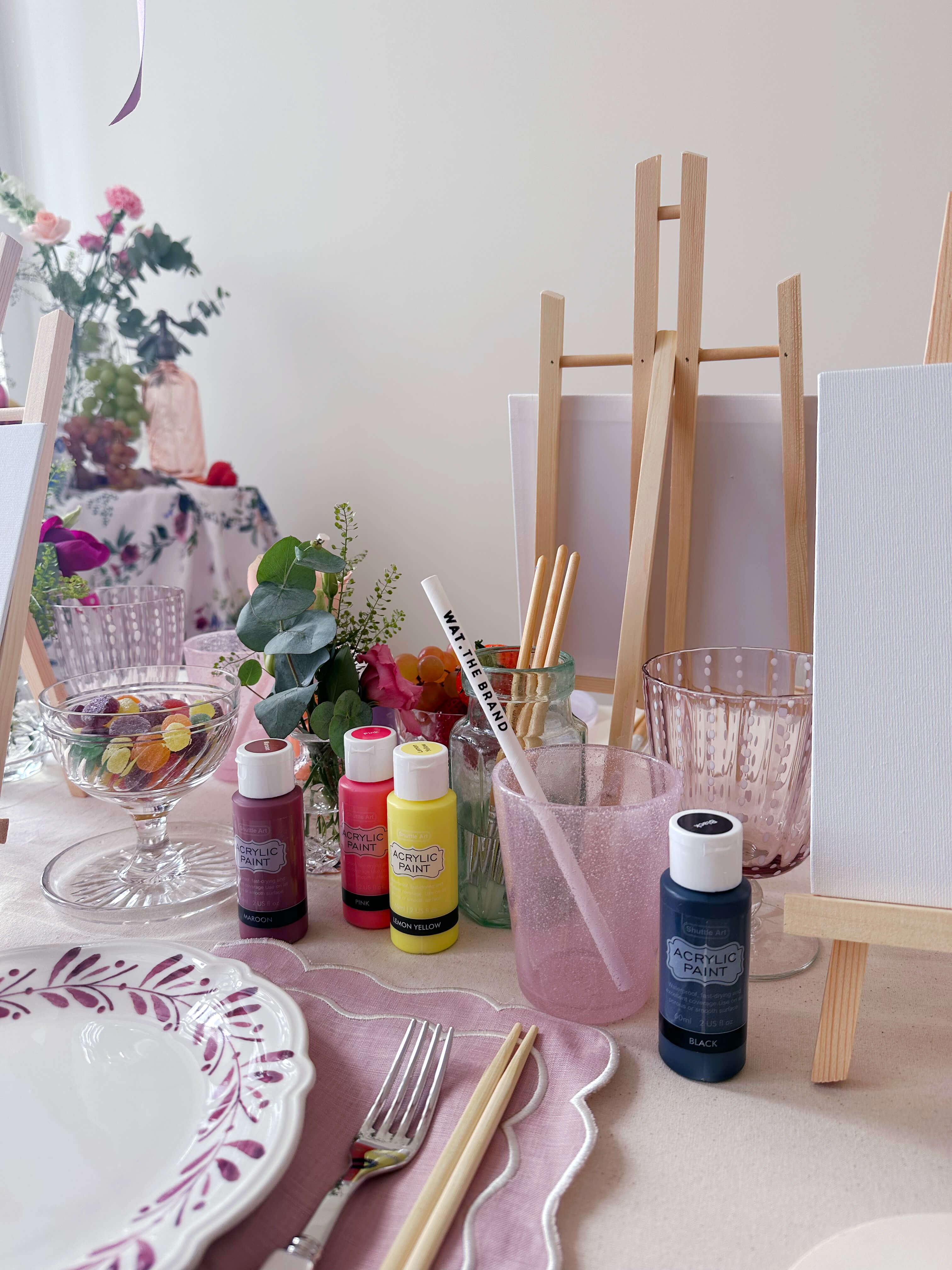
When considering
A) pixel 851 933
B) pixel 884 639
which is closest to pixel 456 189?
pixel 884 639

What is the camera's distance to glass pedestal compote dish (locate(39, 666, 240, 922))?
75 cm

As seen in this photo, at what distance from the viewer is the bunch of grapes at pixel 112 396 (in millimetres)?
1740

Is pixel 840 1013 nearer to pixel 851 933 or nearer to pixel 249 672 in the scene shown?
pixel 851 933

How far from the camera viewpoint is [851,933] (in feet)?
1.76

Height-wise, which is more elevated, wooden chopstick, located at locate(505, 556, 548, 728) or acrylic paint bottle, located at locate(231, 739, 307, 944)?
wooden chopstick, located at locate(505, 556, 548, 728)

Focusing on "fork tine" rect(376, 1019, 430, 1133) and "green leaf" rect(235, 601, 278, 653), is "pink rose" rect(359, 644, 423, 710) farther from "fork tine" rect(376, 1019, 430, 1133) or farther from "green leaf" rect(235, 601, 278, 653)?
"fork tine" rect(376, 1019, 430, 1133)

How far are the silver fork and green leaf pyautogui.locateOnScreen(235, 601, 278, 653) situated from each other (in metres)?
0.35

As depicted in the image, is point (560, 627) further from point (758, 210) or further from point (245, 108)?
point (245, 108)

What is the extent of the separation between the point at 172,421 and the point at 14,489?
45.0 inches

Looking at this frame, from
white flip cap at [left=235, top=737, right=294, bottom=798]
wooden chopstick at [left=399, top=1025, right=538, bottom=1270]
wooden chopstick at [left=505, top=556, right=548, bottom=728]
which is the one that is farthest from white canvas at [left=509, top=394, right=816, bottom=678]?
wooden chopstick at [left=399, top=1025, right=538, bottom=1270]

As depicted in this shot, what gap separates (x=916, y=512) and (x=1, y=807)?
0.92m

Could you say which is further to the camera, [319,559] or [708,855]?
[319,559]

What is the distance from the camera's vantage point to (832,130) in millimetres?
1732

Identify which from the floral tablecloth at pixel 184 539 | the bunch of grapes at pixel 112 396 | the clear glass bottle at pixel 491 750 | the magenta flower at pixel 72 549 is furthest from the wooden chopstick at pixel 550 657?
the bunch of grapes at pixel 112 396
